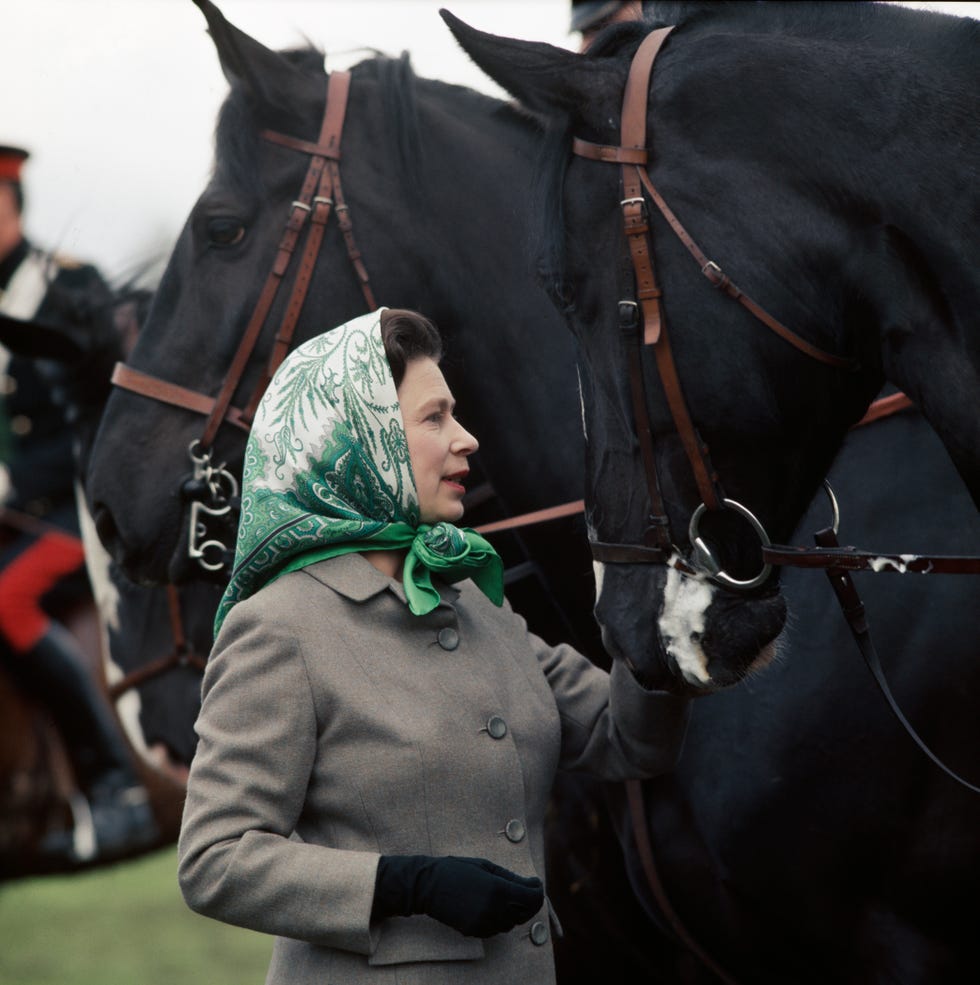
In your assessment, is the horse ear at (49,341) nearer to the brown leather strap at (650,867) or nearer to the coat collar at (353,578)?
the brown leather strap at (650,867)

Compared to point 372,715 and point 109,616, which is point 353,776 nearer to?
point 372,715

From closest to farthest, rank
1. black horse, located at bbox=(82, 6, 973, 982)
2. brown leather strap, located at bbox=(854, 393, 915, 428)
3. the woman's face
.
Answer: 1. the woman's face
2. brown leather strap, located at bbox=(854, 393, 915, 428)
3. black horse, located at bbox=(82, 6, 973, 982)

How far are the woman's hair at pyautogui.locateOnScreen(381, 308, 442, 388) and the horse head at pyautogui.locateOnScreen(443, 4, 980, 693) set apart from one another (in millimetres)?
243

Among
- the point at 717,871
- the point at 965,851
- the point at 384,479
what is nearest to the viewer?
the point at 384,479

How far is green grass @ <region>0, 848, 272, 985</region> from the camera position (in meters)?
6.87

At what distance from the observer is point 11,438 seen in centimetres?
691

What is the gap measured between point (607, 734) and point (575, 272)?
0.81 meters

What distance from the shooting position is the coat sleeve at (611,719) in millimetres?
2330

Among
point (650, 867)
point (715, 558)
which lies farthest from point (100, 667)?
point (715, 558)

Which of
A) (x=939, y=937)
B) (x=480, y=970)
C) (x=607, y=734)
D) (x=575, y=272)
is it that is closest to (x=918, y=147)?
(x=575, y=272)

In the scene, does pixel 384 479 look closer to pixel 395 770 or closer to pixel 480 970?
pixel 395 770

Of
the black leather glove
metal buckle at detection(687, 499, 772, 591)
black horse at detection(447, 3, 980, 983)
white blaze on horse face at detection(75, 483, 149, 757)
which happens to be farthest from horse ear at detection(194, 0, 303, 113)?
white blaze on horse face at detection(75, 483, 149, 757)

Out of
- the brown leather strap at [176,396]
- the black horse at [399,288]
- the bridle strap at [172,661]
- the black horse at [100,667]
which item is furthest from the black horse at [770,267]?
the bridle strap at [172,661]

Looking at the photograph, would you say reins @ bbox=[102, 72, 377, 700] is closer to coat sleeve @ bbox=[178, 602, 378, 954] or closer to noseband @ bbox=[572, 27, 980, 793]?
noseband @ bbox=[572, 27, 980, 793]
